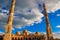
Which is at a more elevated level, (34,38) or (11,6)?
(11,6)

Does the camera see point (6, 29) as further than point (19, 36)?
No

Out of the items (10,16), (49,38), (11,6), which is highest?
(11,6)

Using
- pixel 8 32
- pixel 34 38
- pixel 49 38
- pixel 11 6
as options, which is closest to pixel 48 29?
pixel 49 38

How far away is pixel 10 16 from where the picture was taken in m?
37.9

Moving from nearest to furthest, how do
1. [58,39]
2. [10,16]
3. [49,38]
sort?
[49,38]
[10,16]
[58,39]

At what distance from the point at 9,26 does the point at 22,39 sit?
22.4 meters

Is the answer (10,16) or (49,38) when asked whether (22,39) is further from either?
(49,38)

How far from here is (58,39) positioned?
65562 mm

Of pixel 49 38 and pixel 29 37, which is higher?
pixel 29 37

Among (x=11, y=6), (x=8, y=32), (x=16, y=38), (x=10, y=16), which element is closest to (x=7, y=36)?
(x=8, y=32)

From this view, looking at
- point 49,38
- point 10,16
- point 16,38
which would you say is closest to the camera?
point 49,38

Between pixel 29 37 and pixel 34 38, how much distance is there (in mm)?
2392

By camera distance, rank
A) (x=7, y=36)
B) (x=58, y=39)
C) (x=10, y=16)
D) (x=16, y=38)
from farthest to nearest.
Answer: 1. (x=58, y=39)
2. (x=16, y=38)
3. (x=10, y=16)
4. (x=7, y=36)

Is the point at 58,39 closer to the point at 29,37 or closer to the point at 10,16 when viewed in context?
the point at 29,37
